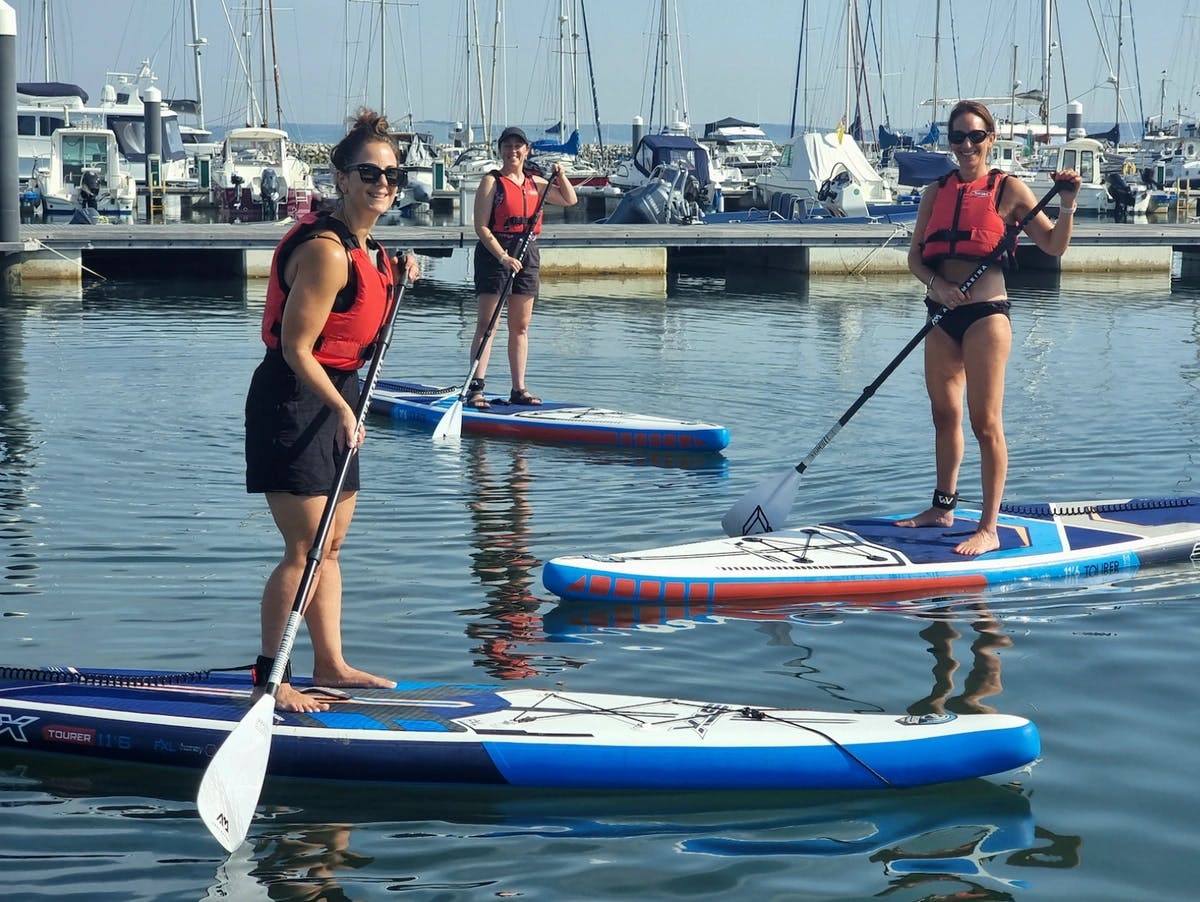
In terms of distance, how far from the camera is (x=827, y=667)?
5.45 m

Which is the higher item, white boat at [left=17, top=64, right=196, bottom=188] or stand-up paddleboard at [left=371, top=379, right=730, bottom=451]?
white boat at [left=17, top=64, right=196, bottom=188]

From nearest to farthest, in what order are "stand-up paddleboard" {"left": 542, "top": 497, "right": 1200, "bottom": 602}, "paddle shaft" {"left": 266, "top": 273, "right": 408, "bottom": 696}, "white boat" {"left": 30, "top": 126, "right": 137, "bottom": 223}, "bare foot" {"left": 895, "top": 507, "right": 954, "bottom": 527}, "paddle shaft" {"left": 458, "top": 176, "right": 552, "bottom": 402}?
"paddle shaft" {"left": 266, "top": 273, "right": 408, "bottom": 696} → "stand-up paddleboard" {"left": 542, "top": 497, "right": 1200, "bottom": 602} → "bare foot" {"left": 895, "top": 507, "right": 954, "bottom": 527} → "paddle shaft" {"left": 458, "top": 176, "right": 552, "bottom": 402} → "white boat" {"left": 30, "top": 126, "right": 137, "bottom": 223}

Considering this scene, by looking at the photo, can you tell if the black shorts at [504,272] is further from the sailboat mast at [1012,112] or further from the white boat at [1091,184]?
the sailboat mast at [1012,112]

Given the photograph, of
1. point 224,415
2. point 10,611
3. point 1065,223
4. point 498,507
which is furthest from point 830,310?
point 10,611

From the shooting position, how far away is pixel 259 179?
35.3 meters

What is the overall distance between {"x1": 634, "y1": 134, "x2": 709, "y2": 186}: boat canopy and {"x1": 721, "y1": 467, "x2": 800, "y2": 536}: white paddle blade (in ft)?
105

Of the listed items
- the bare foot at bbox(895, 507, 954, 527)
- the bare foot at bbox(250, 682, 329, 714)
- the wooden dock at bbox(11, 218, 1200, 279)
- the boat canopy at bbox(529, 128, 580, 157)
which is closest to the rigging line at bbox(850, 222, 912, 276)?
the wooden dock at bbox(11, 218, 1200, 279)

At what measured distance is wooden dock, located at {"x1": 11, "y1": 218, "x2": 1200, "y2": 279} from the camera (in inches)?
838

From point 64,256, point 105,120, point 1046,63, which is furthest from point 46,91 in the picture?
point 1046,63

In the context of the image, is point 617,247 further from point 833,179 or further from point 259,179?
point 259,179

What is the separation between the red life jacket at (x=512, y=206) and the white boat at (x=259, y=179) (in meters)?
20.7

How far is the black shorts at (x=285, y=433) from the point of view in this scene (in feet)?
14.2

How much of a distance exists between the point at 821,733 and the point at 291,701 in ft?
5.17

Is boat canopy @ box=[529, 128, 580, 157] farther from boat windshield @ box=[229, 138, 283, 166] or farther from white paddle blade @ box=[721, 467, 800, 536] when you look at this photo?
white paddle blade @ box=[721, 467, 800, 536]
